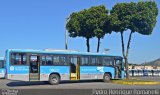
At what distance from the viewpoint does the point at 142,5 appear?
38250mm

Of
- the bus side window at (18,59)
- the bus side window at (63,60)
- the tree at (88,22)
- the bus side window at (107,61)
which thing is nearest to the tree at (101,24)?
the tree at (88,22)

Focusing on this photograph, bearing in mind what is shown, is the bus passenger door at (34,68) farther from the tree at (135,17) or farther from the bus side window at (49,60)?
→ the tree at (135,17)

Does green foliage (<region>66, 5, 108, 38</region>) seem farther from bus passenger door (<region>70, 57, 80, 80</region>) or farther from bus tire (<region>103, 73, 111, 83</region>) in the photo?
bus passenger door (<region>70, 57, 80, 80</region>)

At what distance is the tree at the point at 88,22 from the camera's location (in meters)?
40.5

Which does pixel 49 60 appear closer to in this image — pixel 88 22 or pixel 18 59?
pixel 18 59

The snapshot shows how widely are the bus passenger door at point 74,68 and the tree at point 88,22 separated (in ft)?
27.8

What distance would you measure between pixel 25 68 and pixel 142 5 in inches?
591

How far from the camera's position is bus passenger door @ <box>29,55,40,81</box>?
96.3ft

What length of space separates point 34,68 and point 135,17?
12.9 metres

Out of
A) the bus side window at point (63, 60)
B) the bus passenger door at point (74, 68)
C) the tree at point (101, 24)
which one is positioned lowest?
the bus passenger door at point (74, 68)

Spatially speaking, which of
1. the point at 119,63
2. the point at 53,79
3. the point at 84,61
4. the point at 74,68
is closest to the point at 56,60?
the point at 53,79

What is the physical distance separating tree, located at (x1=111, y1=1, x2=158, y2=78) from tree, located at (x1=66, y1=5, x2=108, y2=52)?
183 centimetres

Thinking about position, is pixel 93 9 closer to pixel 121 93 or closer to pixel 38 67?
pixel 38 67

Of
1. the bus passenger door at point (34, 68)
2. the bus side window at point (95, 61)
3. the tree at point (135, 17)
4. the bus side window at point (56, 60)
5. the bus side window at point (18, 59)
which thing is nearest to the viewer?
the bus side window at point (18, 59)
